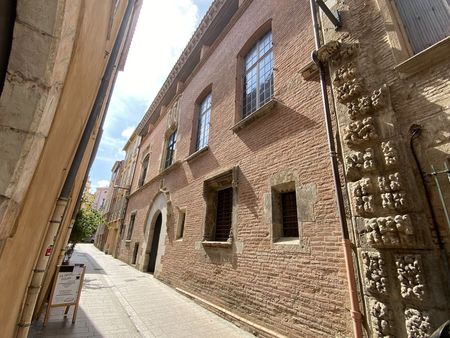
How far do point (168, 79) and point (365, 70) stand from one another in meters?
12.9

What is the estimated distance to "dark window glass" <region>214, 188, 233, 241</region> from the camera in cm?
659

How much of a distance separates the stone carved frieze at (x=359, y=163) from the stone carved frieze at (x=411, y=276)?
1139 mm

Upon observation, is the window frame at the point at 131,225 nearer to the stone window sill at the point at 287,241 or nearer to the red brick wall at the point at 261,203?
the red brick wall at the point at 261,203

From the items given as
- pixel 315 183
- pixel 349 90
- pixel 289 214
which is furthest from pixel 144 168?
pixel 349 90

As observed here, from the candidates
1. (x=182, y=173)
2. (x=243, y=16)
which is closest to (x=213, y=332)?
(x=182, y=173)

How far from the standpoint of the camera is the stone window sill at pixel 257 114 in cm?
542

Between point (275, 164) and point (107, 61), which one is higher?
point (107, 61)

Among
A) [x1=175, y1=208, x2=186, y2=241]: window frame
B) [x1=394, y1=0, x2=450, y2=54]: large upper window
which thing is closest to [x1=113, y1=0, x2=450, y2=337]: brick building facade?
[x1=394, y1=0, x2=450, y2=54]: large upper window

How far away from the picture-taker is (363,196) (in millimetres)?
3170

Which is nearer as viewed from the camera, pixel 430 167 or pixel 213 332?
pixel 430 167

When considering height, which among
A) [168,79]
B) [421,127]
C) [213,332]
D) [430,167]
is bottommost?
[213,332]

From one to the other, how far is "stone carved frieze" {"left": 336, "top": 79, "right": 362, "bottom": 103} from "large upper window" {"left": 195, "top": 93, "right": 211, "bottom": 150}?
574 centimetres

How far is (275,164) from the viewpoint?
5.01 metres

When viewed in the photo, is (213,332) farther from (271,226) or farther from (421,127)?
(421,127)
